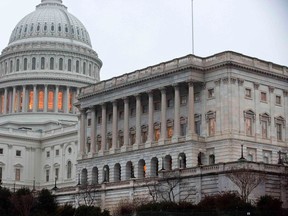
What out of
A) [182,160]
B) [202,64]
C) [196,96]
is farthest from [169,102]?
[182,160]

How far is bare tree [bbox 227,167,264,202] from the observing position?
267ft

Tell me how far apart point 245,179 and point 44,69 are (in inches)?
4220

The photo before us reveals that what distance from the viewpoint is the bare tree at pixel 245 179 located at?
81.4m

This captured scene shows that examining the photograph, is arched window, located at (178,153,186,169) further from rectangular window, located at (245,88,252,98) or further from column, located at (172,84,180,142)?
rectangular window, located at (245,88,252,98)

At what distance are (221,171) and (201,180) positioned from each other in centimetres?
362

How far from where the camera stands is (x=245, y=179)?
8175 centimetres

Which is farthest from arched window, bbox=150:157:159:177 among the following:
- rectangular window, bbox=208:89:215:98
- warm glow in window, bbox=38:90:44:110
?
warm glow in window, bbox=38:90:44:110

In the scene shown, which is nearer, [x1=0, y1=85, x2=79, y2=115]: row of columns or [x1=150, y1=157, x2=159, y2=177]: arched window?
[x1=150, y1=157, x2=159, y2=177]: arched window

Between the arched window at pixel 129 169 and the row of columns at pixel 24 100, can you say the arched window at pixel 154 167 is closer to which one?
the arched window at pixel 129 169

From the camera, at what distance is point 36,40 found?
600 feet

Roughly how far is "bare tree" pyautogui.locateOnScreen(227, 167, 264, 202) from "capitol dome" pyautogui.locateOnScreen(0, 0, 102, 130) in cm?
9414

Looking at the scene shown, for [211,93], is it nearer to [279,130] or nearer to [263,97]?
[263,97]

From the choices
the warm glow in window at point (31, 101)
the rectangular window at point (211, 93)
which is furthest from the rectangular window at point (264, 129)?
the warm glow in window at point (31, 101)

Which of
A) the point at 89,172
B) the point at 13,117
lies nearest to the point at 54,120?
the point at 13,117
